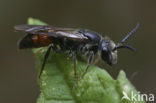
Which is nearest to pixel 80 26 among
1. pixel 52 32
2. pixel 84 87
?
pixel 52 32

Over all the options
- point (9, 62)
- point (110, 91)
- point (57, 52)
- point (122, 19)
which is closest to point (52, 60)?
point (57, 52)

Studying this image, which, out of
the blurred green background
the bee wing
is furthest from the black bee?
the blurred green background

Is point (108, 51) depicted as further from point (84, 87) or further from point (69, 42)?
point (84, 87)

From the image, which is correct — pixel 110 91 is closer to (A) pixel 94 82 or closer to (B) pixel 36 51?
(A) pixel 94 82

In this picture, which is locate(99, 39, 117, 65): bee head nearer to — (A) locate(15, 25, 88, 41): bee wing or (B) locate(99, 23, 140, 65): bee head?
(B) locate(99, 23, 140, 65): bee head

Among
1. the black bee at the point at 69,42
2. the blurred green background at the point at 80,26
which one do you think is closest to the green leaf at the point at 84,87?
the black bee at the point at 69,42

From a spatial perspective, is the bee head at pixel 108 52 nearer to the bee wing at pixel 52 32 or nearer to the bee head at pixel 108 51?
the bee head at pixel 108 51
